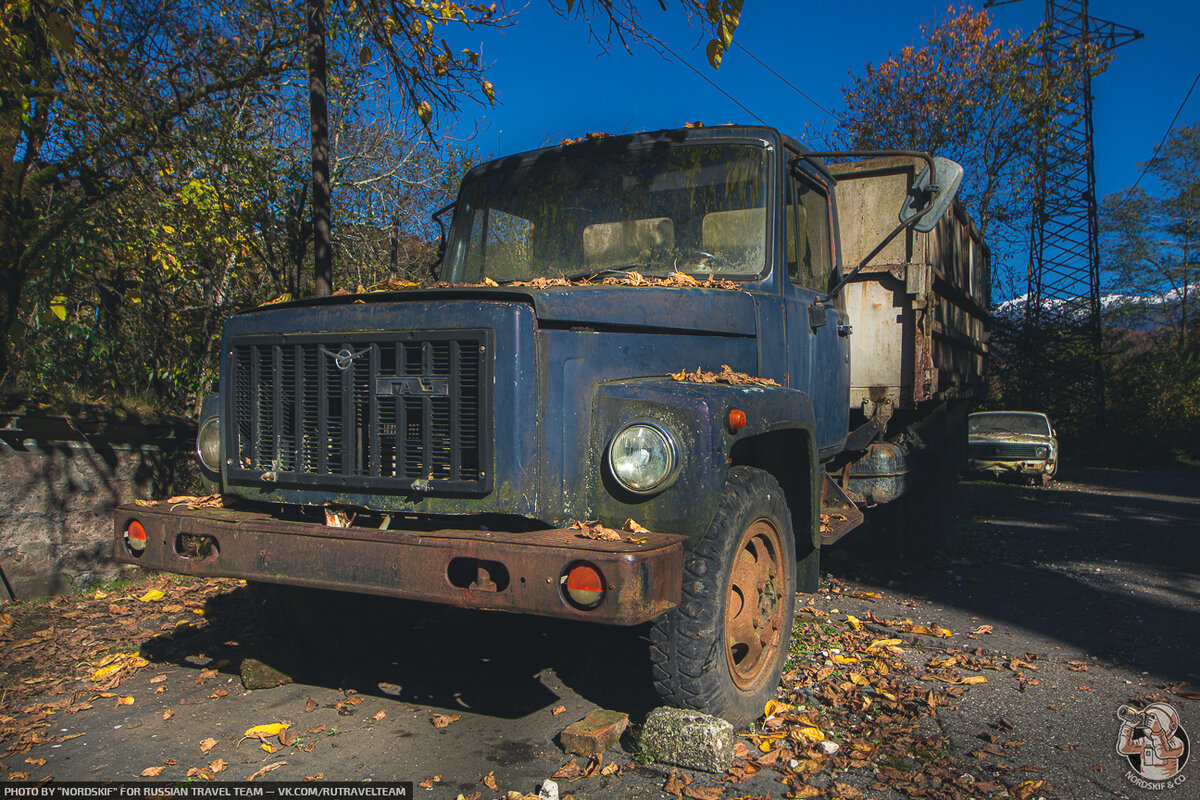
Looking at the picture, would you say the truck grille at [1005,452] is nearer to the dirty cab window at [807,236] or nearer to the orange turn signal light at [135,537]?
the dirty cab window at [807,236]

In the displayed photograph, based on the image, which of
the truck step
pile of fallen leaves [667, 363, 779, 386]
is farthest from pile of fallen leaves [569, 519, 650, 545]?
the truck step

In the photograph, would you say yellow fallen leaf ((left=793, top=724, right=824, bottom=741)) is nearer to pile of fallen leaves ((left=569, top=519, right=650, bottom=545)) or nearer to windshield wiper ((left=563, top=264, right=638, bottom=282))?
pile of fallen leaves ((left=569, top=519, right=650, bottom=545))

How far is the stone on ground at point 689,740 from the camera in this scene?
2969 millimetres

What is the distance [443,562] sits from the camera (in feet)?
9.16

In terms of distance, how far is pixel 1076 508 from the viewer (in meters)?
11.8

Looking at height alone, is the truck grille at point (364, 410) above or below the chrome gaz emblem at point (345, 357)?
below

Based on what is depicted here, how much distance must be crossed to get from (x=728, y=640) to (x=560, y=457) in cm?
108

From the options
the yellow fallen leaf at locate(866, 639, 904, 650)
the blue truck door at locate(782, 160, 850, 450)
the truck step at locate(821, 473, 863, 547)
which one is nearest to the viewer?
the blue truck door at locate(782, 160, 850, 450)

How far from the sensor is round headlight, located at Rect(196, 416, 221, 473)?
374cm

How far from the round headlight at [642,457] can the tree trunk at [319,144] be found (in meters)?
4.60

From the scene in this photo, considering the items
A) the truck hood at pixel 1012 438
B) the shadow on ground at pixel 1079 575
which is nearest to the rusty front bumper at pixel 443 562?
the shadow on ground at pixel 1079 575

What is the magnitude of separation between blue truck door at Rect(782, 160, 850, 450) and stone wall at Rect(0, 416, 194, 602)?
4.81 metres

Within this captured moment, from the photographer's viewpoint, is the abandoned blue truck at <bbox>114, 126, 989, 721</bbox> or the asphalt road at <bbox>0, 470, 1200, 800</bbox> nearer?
the abandoned blue truck at <bbox>114, 126, 989, 721</bbox>

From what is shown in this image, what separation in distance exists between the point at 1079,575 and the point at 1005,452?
10.1 meters
